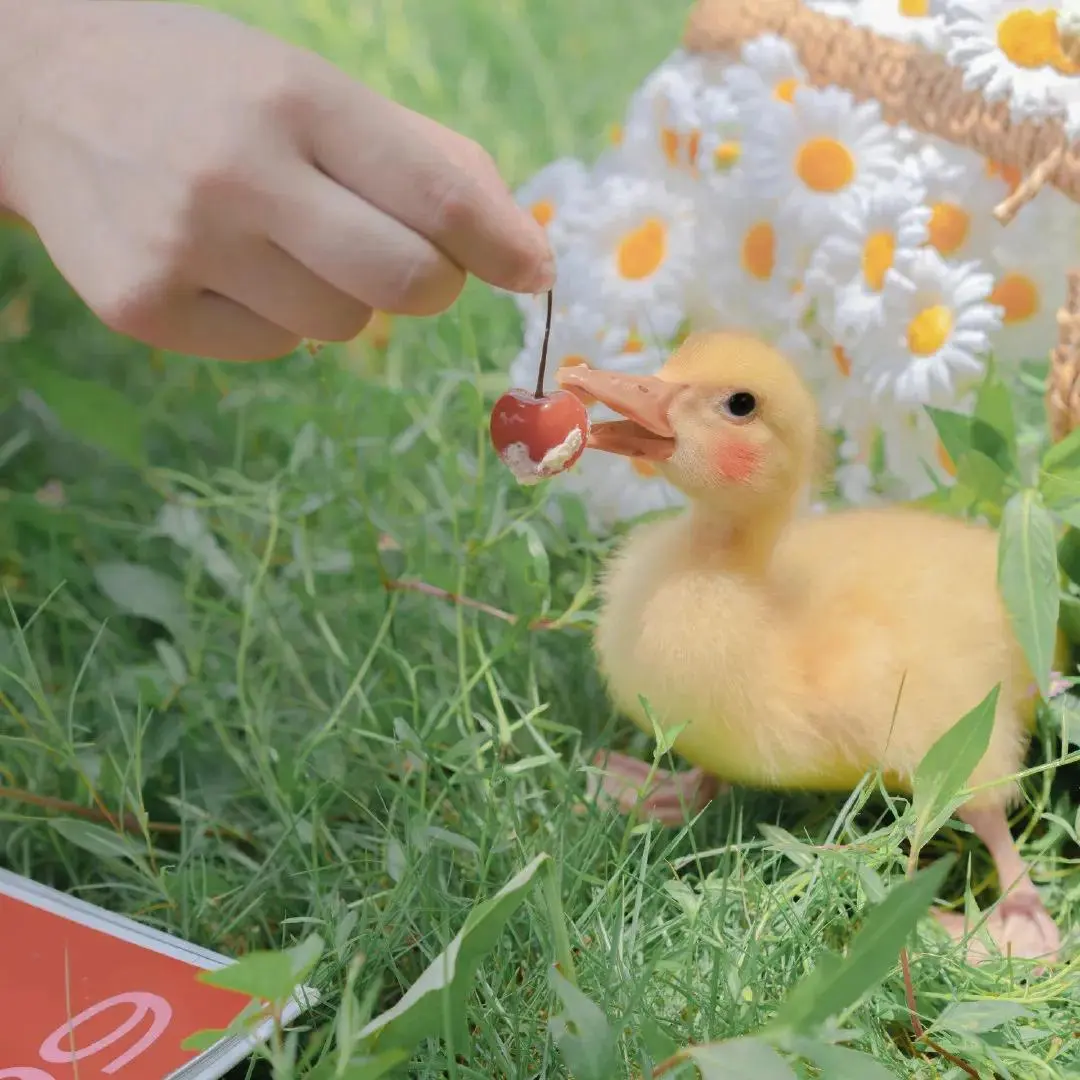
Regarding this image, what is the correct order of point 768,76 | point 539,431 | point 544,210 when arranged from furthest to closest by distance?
point 544,210 < point 768,76 < point 539,431

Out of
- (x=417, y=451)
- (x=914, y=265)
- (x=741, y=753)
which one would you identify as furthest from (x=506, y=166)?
(x=741, y=753)

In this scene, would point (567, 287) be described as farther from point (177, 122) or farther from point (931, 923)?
point (931, 923)

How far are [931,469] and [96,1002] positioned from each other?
691 millimetres

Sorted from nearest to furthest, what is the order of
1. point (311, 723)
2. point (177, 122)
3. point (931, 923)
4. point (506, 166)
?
point (177, 122) < point (931, 923) < point (311, 723) < point (506, 166)

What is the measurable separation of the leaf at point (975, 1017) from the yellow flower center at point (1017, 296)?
1.96 feet

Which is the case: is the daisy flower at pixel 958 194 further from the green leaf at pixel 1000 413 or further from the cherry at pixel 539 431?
the cherry at pixel 539 431

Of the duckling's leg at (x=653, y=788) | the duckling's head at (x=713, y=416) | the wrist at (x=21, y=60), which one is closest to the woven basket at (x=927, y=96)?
the duckling's head at (x=713, y=416)

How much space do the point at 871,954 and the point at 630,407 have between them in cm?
34

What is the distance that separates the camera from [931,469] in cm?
98

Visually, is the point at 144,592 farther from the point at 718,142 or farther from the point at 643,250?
the point at 718,142

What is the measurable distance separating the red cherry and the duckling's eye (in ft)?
0.29

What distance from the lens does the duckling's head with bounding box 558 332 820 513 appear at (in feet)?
2.37

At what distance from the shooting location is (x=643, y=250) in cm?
110

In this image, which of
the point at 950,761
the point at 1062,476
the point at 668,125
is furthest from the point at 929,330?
the point at 950,761
